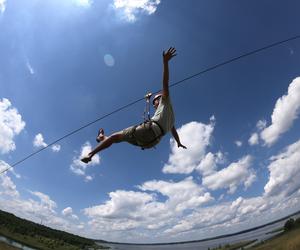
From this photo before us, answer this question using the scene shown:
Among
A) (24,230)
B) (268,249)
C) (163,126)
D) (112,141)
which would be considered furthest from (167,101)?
(24,230)

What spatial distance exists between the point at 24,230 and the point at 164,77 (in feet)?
527

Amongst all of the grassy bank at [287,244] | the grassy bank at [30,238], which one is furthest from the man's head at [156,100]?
the grassy bank at [30,238]

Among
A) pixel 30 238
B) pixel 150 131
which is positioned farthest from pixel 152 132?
pixel 30 238

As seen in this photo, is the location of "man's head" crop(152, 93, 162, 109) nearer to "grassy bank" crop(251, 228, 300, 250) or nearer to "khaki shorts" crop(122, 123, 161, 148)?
"khaki shorts" crop(122, 123, 161, 148)

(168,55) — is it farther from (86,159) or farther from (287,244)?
(287,244)

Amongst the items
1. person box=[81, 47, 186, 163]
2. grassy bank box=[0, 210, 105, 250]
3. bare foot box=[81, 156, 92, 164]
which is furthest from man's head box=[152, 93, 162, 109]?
grassy bank box=[0, 210, 105, 250]

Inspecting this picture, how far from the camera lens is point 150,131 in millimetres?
5730

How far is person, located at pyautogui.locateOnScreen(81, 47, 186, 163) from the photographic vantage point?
5578mm

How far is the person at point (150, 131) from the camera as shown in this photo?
5.58 meters

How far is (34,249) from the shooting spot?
3671 inches

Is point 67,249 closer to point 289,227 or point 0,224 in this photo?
point 0,224

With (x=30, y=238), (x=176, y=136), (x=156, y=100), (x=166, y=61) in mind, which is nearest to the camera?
(x=166, y=61)

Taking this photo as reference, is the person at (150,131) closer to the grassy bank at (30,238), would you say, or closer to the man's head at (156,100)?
the man's head at (156,100)

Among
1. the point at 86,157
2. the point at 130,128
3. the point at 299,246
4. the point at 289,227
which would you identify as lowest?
the point at 86,157
